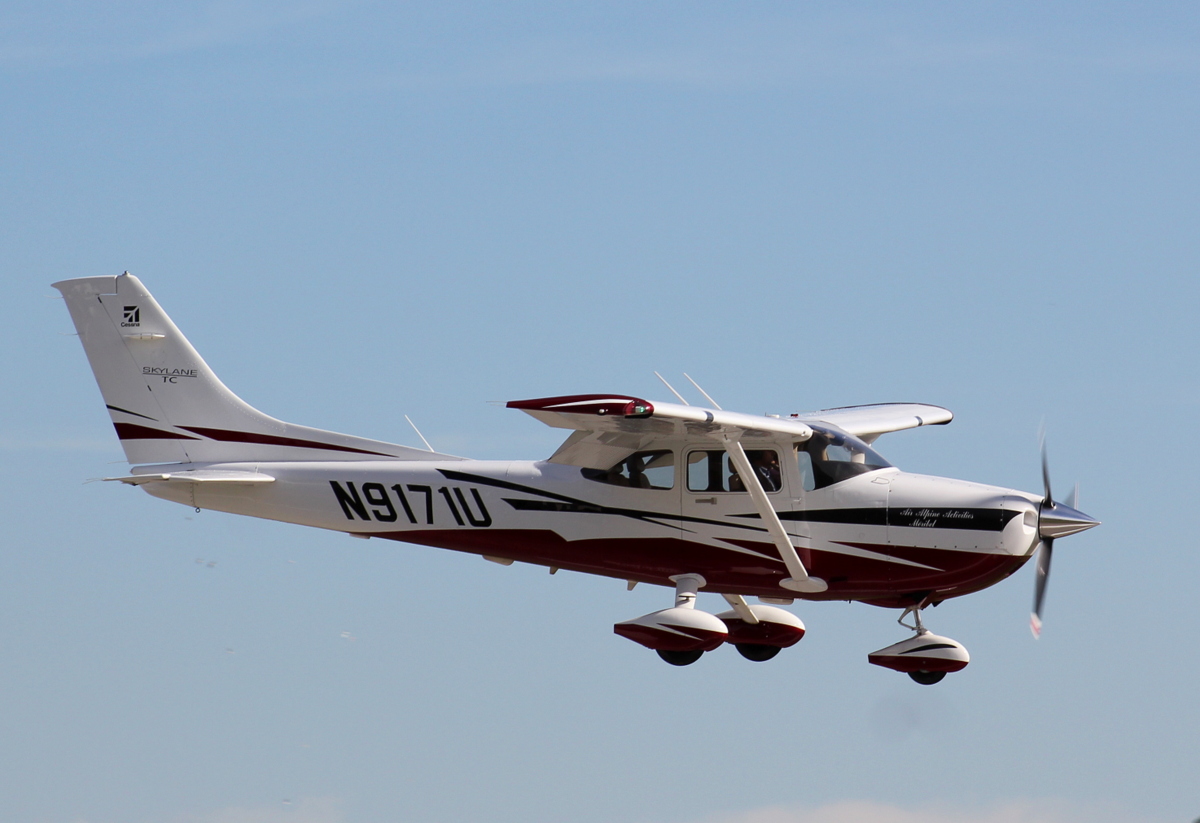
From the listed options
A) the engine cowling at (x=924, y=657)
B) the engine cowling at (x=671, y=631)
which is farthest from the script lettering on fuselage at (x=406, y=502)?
the engine cowling at (x=924, y=657)

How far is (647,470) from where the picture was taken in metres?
18.3

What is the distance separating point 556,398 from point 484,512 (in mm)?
3640

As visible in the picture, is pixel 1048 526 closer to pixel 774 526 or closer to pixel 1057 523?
pixel 1057 523

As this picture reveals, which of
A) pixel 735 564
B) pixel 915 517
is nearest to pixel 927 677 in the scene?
pixel 915 517

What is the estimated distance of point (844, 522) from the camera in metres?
18.0

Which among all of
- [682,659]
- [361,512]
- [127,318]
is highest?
[127,318]

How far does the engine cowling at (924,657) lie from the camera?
1805cm

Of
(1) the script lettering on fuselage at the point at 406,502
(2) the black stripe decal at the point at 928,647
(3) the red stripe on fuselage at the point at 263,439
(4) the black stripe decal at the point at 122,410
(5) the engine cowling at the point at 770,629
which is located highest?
(4) the black stripe decal at the point at 122,410

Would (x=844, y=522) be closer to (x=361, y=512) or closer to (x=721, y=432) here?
(x=721, y=432)

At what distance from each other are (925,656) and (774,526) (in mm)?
2230

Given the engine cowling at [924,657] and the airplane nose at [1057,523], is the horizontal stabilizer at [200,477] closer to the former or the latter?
the engine cowling at [924,657]

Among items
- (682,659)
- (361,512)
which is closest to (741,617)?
(682,659)

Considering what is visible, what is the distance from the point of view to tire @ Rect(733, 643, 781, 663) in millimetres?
19828

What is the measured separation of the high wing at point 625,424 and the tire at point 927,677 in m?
2.98
